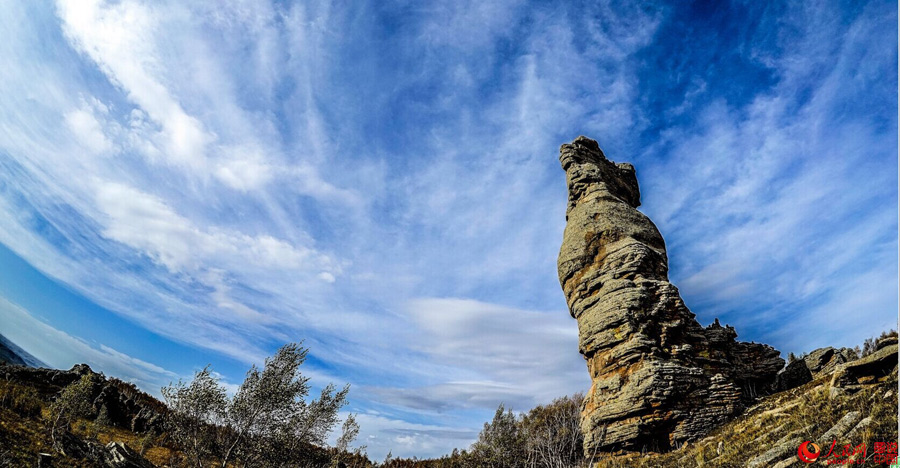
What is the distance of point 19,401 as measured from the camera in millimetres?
33375

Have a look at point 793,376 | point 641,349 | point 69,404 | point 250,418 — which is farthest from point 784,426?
Result: point 69,404

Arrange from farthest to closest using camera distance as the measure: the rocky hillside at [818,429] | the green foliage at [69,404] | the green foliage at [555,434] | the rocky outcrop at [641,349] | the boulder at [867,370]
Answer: the green foliage at [555,434] → the green foliage at [69,404] → the rocky outcrop at [641,349] → the boulder at [867,370] → the rocky hillside at [818,429]

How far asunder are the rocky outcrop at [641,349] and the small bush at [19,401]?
48659 millimetres

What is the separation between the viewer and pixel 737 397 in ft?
99.1

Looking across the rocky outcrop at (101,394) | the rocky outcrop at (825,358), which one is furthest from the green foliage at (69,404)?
the rocky outcrop at (825,358)

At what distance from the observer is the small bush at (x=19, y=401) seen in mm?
31656

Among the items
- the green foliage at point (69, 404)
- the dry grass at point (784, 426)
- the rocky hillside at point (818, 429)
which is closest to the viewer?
the rocky hillside at point (818, 429)

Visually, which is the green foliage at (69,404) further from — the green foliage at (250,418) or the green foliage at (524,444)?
the green foliage at (524,444)

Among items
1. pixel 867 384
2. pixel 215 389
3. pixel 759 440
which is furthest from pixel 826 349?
pixel 215 389

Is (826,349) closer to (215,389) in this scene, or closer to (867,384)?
(867,384)

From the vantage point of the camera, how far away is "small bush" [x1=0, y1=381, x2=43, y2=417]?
31656mm

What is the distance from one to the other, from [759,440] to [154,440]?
217ft

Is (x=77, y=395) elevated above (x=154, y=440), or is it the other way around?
(x=77, y=395)

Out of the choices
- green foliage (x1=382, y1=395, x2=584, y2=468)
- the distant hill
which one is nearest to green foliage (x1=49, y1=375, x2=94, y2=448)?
the distant hill
